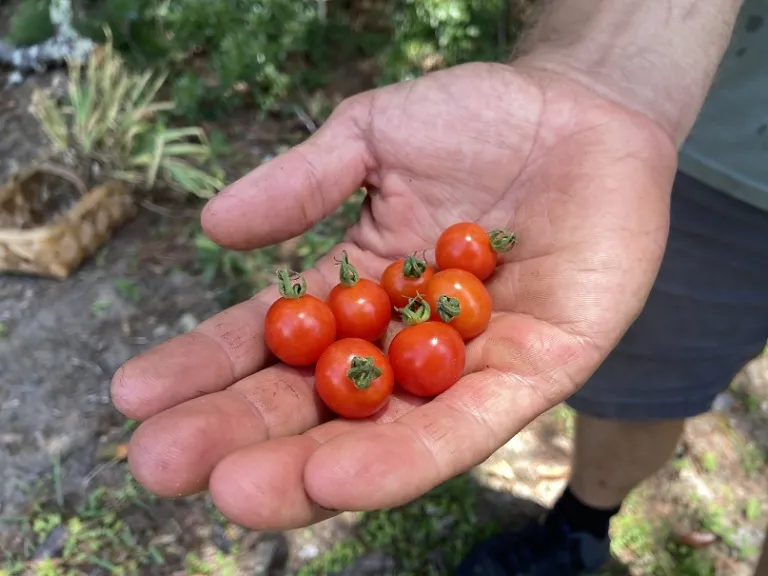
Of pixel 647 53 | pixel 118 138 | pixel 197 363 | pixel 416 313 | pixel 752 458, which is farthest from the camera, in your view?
pixel 118 138

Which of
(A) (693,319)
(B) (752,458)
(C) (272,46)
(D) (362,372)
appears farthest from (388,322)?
(C) (272,46)

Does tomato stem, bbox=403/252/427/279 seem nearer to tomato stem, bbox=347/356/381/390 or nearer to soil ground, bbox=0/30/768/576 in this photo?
tomato stem, bbox=347/356/381/390

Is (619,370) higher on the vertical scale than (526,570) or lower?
higher

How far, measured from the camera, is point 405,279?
88.7 inches

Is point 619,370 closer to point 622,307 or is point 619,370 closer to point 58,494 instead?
point 622,307

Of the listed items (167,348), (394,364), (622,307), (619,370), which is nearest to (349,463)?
(394,364)

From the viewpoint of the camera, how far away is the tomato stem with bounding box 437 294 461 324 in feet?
6.68

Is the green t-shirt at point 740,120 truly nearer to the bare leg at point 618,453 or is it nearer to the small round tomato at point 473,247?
the small round tomato at point 473,247

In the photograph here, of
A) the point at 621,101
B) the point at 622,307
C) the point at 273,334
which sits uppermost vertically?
the point at 621,101

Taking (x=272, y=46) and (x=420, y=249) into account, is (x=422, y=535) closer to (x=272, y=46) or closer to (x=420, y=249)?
(x=420, y=249)

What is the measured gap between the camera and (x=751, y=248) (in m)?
2.30

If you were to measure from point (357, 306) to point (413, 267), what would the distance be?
0.23 meters

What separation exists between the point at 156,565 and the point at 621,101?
2686mm

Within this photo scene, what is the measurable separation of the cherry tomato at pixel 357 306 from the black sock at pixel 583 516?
1.45 metres
